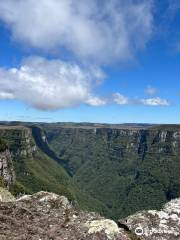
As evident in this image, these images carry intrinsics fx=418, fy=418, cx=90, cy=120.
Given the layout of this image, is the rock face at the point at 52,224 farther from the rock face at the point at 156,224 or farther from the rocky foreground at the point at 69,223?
the rock face at the point at 156,224

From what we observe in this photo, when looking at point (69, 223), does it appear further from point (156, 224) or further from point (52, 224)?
point (156, 224)

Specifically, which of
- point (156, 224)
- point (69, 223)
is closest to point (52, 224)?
point (69, 223)

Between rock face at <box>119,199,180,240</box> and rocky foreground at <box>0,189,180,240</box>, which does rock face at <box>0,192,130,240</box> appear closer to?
rocky foreground at <box>0,189,180,240</box>

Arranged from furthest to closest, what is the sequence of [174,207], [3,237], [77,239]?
[174,207]
[77,239]
[3,237]

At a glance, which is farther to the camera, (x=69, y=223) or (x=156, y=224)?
(x=156, y=224)

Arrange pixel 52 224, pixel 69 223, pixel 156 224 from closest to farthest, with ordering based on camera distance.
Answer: pixel 52 224
pixel 69 223
pixel 156 224

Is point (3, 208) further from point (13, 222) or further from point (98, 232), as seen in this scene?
point (98, 232)

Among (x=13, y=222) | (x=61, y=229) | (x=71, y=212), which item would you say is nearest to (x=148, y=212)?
(x=71, y=212)
